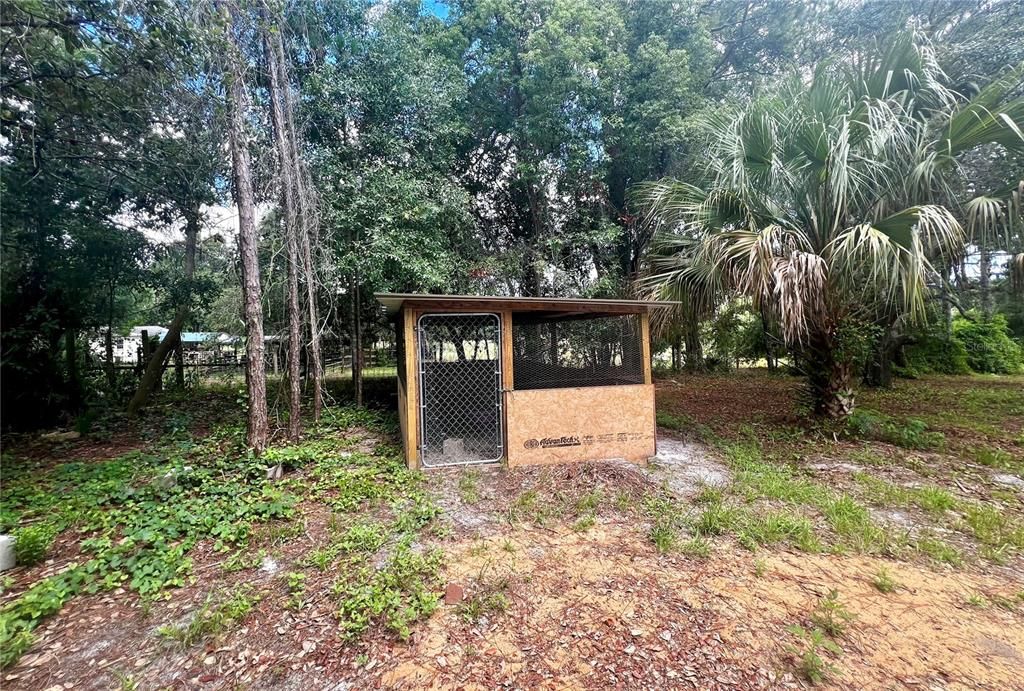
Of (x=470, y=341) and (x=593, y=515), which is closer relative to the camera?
(x=593, y=515)

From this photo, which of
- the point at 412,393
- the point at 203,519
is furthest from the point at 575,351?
the point at 203,519

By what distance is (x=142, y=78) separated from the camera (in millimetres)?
4008

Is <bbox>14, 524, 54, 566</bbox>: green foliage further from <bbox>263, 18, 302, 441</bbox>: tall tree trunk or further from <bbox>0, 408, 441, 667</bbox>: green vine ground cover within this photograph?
<bbox>263, 18, 302, 441</bbox>: tall tree trunk

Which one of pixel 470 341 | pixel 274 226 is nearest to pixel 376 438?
pixel 470 341

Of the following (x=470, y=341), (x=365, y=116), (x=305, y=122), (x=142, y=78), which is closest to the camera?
(x=142, y=78)

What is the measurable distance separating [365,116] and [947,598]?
7.68 meters

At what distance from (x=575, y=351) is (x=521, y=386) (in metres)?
1.10

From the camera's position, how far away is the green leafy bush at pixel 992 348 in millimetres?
10492

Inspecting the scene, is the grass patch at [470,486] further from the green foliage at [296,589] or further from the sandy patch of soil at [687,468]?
the sandy patch of soil at [687,468]

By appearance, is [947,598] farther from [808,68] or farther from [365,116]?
[808,68]

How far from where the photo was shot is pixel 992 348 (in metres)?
10.6

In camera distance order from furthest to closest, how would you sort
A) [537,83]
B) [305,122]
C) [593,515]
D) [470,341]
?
[537,83]
[305,122]
[470,341]
[593,515]

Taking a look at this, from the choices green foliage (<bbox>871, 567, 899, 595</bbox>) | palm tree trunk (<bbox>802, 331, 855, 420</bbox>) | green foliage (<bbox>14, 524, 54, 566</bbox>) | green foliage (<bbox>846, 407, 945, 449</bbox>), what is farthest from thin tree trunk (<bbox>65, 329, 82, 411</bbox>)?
green foliage (<bbox>846, 407, 945, 449</bbox>)

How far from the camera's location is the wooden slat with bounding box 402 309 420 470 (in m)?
3.87
